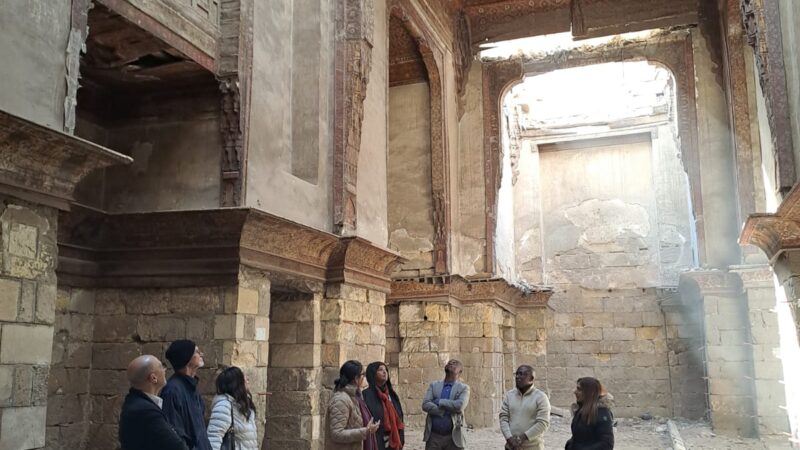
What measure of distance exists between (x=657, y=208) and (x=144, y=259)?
14153mm

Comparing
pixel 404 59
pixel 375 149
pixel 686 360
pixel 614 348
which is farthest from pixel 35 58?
pixel 686 360

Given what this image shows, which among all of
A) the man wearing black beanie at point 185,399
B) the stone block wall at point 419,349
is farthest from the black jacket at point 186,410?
the stone block wall at point 419,349

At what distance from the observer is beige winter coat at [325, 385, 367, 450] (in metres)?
5.12

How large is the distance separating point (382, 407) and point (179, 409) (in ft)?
7.61

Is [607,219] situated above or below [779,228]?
above

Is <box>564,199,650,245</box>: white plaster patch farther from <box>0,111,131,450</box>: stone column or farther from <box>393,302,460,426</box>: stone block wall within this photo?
<box>0,111,131,450</box>: stone column

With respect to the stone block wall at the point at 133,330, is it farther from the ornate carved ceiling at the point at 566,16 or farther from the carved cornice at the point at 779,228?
the ornate carved ceiling at the point at 566,16

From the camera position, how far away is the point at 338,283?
777cm

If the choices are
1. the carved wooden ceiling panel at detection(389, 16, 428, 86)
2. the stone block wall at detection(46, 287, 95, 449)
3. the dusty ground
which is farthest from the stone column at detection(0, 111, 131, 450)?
the carved wooden ceiling panel at detection(389, 16, 428, 86)

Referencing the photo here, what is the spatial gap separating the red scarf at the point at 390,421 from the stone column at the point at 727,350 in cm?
799

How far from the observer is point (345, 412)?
17.0ft

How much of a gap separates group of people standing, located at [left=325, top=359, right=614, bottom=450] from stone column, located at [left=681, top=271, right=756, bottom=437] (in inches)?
289

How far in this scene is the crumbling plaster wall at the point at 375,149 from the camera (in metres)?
8.84

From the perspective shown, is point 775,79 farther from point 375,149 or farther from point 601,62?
point 601,62
